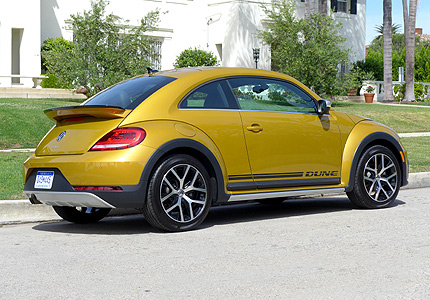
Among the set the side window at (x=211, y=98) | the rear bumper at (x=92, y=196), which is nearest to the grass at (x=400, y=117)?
the side window at (x=211, y=98)

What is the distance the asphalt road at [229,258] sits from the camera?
4.76 meters

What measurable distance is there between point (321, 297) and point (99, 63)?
16.5m

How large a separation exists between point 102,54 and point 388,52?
1928cm

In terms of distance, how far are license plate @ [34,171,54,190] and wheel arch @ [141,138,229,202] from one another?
963 mm

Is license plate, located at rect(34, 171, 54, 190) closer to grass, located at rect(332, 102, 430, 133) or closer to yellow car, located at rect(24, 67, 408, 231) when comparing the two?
yellow car, located at rect(24, 67, 408, 231)

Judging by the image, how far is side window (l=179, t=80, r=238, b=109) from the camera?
7.19 metres

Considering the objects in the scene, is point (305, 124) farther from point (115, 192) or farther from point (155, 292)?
point (155, 292)

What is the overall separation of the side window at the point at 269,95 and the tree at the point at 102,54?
39.6 feet

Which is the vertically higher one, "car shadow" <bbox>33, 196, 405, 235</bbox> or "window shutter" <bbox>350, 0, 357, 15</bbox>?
"window shutter" <bbox>350, 0, 357, 15</bbox>

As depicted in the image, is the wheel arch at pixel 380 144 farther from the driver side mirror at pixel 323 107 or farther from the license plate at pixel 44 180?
the license plate at pixel 44 180

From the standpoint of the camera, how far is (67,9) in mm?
29141

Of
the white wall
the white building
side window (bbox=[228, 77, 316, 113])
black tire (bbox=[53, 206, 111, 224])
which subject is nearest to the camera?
side window (bbox=[228, 77, 316, 113])

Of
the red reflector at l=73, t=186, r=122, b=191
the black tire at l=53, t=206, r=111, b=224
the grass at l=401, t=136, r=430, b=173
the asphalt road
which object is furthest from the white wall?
the red reflector at l=73, t=186, r=122, b=191

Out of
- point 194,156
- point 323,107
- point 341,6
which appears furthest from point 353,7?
point 194,156
